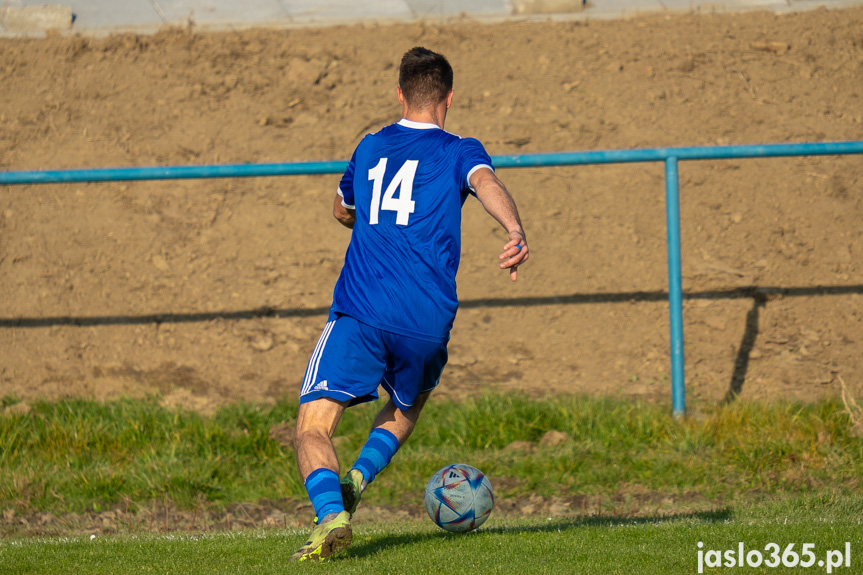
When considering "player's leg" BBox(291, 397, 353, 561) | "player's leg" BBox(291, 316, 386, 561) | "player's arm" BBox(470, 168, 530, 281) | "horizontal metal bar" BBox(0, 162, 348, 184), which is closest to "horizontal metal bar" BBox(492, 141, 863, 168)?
"horizontal metal bar" BBox(0, 162, 348, 184)

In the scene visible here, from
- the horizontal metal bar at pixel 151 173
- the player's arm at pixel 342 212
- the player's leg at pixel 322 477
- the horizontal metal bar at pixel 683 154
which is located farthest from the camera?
the horizontal metal bar at pixel 151 173

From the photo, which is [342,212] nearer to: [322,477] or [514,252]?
[514,252]

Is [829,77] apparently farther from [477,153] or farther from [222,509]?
[222,509]

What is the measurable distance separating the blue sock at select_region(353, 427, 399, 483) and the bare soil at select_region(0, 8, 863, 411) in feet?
10.9

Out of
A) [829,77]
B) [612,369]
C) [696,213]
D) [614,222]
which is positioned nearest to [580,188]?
[614,222]

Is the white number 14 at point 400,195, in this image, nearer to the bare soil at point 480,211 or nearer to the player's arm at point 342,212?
the player's arm at point 342,212

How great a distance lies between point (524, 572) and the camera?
11.0ft

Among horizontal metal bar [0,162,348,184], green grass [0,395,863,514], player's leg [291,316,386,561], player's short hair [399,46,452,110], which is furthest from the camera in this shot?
horizontal metal bar [0,162,348,184]

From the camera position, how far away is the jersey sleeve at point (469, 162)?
3768mm

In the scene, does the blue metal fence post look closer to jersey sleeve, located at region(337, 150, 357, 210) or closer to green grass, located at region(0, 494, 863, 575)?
green grass, located at region(0, 494, 863, 575)

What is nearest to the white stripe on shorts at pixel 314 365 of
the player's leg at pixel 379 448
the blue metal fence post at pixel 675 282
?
the player's leg at pixel 379 448

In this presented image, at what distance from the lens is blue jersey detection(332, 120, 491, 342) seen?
3.71 metres

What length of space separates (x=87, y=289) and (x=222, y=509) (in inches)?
113

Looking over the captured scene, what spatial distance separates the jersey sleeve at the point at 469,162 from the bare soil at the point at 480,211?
3751 millimetres
